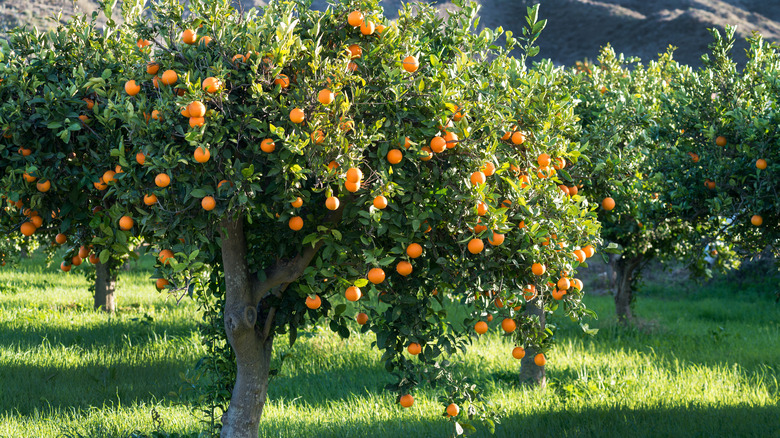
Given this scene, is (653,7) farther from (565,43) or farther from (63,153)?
(63,153)

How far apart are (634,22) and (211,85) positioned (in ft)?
103

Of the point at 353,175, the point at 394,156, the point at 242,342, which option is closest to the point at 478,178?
the point at 394,156

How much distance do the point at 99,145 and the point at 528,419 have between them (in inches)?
167

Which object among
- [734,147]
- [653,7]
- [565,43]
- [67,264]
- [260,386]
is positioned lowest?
[260,386]

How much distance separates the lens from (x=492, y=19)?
30641 millimetres

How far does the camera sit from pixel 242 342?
3.78m

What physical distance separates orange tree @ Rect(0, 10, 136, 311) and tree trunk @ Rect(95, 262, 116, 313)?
21.6 feet

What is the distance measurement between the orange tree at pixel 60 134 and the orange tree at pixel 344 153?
17 millimetres

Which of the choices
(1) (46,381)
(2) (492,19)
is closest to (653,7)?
(2) (492,19)

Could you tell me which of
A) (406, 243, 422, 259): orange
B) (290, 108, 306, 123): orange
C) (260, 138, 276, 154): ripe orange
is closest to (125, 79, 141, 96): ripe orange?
(260, 138, 276, 154): ripe orange

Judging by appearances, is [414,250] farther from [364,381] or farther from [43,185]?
[364,381]

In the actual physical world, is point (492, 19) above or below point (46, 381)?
above

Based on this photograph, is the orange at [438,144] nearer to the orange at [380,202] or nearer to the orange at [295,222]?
the orange at [380,202]

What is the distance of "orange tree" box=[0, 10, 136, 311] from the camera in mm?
3146
